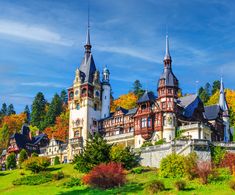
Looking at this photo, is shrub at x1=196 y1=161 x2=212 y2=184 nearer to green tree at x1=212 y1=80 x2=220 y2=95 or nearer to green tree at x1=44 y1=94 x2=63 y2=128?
green tree at x1=44 y1=94 x2=63 y2=128

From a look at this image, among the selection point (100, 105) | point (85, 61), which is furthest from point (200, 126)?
point (85, 61)

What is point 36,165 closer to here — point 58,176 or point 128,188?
point 58,176

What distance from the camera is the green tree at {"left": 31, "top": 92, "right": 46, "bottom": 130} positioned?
137825 mm

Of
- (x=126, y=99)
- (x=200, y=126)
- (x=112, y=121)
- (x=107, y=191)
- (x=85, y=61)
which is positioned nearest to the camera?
(x=107, y=191)

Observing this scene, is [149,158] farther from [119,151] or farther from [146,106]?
[146,106]

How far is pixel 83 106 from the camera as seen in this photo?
91250 millimetres

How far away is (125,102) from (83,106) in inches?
1301

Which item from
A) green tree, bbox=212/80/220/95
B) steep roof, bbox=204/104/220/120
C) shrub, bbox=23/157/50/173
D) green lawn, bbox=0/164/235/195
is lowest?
green lawn, bbox=0/164/235/195

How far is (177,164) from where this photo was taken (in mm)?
57812

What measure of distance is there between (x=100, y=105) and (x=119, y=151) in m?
30.6

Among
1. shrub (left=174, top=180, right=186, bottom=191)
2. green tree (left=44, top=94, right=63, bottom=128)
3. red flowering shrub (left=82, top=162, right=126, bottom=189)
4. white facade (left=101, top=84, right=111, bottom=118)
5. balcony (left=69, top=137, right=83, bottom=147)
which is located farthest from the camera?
green tree (left=44, top=94, right=63, bottom=128)

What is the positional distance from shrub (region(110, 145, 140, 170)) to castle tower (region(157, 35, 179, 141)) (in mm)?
13160

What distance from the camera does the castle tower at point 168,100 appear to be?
77.7 m

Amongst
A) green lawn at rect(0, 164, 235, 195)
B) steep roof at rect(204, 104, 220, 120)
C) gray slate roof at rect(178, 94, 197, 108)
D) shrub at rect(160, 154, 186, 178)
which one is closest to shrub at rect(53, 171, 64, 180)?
green lawn at rect(0, 164, 235, 195)
